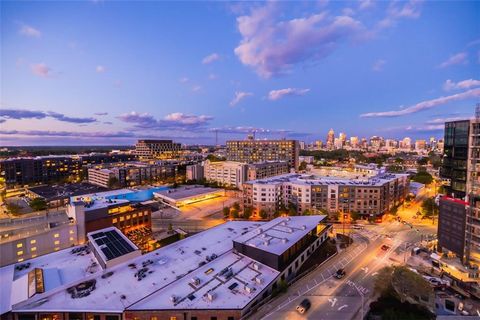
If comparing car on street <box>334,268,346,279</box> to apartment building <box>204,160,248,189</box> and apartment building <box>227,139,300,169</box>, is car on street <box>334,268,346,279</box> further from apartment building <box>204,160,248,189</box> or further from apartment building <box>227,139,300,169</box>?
apartment building <box>227,139,300,169</box>

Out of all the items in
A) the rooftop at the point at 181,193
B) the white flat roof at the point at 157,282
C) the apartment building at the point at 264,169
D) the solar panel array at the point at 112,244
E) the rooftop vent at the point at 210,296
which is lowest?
the rooftop at the point at 181,193

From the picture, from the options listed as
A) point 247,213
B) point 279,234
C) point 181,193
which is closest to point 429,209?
point 247,213

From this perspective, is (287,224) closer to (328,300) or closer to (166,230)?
(328,300)

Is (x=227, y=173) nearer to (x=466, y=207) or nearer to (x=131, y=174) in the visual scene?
(x=131, y=174)

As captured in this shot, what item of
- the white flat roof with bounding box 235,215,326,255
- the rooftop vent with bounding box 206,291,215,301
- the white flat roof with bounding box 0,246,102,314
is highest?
the white flat roof with bounding box 235,215,326,255

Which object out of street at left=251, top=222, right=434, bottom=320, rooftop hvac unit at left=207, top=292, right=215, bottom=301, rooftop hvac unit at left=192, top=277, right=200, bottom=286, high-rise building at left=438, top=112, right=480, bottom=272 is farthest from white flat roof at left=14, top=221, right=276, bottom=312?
high-rise building at left=438, top=112, right=480, bottom=272

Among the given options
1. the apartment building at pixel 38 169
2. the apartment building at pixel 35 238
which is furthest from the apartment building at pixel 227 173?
the apartment building at pixel 38 169

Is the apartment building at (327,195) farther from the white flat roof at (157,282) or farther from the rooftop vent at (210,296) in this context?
the rooftop vent at (210,296)
